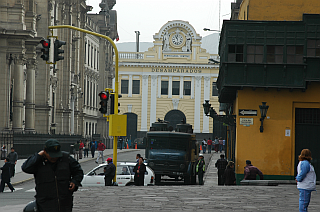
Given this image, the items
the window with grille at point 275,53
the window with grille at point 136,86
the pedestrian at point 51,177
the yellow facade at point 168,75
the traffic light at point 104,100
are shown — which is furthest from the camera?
the window with grille at point 136,86

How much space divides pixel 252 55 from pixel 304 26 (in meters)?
2.64

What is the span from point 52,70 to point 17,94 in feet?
39.3

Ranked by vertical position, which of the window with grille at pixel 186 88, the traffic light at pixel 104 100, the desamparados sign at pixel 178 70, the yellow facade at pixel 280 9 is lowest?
the traffic light at pixel 104 100

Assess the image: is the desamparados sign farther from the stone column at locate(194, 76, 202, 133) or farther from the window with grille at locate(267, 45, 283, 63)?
the window with grille at locate(267, 45, 283, 63)

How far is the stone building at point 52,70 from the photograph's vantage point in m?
38.1

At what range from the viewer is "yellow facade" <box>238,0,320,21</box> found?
25.4 m

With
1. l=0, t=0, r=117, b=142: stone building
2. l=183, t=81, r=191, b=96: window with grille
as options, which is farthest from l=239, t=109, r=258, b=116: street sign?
l=183, t=81, r=191, b=96: window with grille

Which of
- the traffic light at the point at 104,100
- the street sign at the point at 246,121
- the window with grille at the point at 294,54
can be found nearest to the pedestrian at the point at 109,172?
the traffic light at the point at 104,100

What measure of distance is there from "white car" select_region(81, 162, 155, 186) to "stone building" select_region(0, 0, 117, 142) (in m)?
18.0

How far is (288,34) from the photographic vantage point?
24.7 m

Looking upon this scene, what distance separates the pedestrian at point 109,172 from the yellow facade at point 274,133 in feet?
24.4

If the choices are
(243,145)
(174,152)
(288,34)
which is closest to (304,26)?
(288,34)

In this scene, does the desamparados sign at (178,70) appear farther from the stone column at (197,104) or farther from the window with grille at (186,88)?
the window with grille at (186,88)

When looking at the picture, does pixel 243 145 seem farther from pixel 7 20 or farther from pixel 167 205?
pixel 7 20
